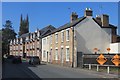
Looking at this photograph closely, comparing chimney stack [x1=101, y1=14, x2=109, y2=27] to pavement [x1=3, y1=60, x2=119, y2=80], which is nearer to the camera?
pavement [x1=3, y1=60, x2=119, y2=80]

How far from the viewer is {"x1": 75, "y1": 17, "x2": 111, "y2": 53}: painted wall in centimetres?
4350

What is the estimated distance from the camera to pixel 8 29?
154375 millimetres

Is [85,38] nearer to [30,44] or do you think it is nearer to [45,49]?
[45,49]

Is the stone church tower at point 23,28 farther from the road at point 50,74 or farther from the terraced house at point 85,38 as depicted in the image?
the road at point 50,74

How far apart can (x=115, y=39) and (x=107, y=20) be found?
3286 mm

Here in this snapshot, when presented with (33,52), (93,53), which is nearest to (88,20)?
(93,53)

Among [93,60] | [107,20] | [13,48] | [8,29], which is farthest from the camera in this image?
[8,29]

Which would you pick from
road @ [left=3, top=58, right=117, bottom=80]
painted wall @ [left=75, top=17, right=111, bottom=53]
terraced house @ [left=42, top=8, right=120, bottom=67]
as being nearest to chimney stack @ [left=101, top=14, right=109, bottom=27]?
terraced house @ [left=42, top=8, right=120, bottom=67]

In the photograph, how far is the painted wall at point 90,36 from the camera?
4350 centimetres

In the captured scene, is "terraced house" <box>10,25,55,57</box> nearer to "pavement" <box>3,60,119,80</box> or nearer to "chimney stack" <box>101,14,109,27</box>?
"chimney stack" <box>101,14,109,27</box>

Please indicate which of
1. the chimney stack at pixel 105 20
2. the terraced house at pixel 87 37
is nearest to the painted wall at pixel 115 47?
the terraced house at pixel 87 37

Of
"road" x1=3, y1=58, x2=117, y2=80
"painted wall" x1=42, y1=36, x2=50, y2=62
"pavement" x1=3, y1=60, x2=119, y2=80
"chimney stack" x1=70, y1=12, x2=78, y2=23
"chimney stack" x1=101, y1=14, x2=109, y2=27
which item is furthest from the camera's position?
"painted wall" x1=42, y1=36, x2=50, y2=62

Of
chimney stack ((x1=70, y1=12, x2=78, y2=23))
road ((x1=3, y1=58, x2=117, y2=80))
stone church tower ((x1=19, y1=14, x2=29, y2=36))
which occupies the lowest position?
road ((x1=3, y1=58, x2=117, y2=80))

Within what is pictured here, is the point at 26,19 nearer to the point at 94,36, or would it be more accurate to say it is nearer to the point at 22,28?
the point at 22,28
